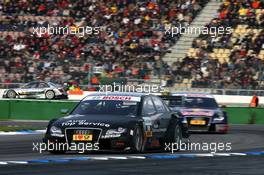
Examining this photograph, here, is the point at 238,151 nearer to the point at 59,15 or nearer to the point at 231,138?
the point at 231,138

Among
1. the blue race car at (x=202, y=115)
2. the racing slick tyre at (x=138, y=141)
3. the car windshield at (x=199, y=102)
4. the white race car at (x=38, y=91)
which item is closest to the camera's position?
the racing slick tyre at (x=138, y=141)

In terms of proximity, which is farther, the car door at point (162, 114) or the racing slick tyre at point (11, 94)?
the racing slick tyre at point (11, 94)

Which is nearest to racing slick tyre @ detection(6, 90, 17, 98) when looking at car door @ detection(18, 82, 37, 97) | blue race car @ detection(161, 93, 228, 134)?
car door @ detection(18, 82, 37, 97)

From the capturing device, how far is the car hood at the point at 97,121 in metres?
14.1

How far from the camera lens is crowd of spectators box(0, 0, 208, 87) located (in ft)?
125

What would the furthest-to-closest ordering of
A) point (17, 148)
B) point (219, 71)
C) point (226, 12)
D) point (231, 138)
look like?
point (226, 12) → point (219, 71) → point (231, 138) → point (17, 148)

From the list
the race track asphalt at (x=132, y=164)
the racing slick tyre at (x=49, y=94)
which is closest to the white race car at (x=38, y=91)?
the racing slick tyre at (x=49, y=94)

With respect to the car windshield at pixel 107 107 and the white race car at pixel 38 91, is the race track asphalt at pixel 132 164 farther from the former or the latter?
the white race car at pixel 38 91

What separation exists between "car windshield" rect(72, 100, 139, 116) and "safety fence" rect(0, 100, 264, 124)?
15.7 metres

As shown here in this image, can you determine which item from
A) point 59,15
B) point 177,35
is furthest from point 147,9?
point 59,15

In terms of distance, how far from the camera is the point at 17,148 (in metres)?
16.3

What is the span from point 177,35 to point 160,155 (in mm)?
25187

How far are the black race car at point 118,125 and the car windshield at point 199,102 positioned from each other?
698 centimetres

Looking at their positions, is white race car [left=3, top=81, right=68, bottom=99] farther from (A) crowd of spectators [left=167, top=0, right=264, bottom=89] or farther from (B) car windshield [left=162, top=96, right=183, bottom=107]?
(B) car windshield [left=162, top=96, right=183, bottom=107]
